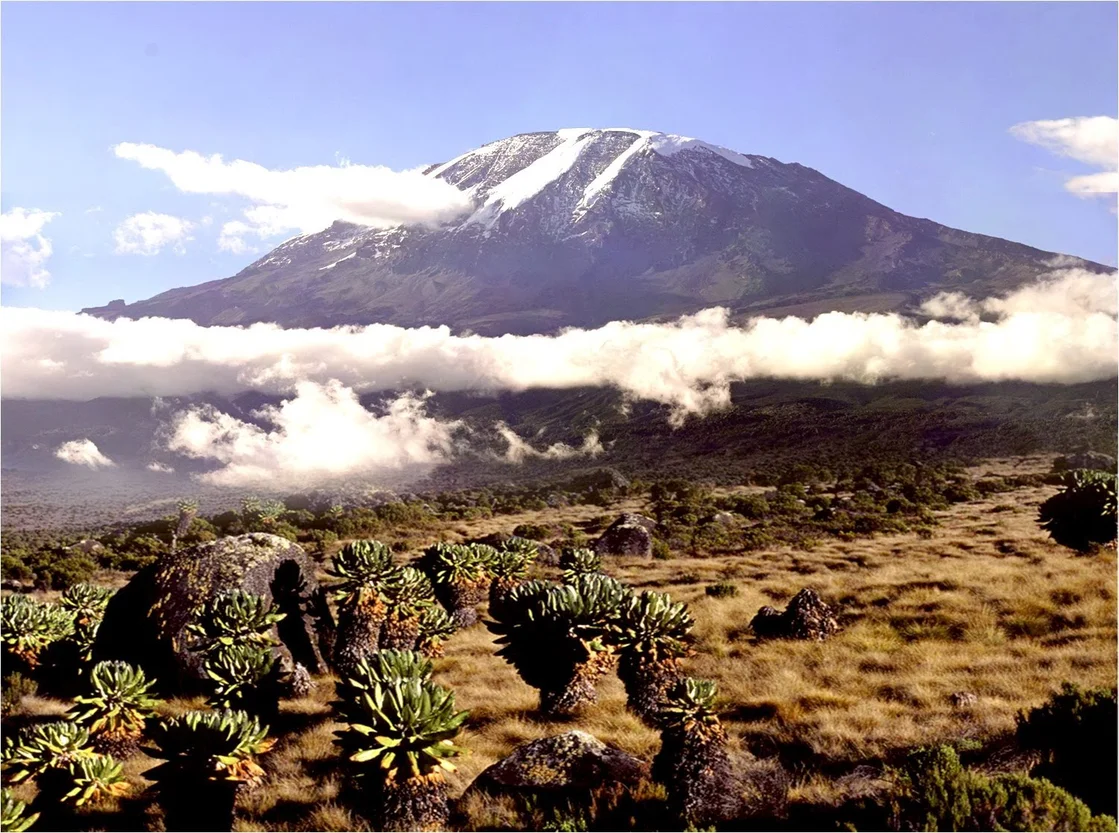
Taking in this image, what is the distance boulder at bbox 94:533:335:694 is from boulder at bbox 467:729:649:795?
24.3 feet

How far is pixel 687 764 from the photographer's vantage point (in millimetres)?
7781

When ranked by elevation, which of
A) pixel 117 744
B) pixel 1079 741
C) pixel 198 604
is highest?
pixel 198 604

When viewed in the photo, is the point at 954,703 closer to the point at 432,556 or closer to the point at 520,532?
the point at 432,556

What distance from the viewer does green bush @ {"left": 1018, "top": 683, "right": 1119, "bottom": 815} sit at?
694 cm

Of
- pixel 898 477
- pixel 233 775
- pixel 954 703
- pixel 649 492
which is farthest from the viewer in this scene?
pixel 649 492

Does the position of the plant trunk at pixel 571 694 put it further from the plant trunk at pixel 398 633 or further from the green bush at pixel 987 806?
the green bush at pixel 987 806

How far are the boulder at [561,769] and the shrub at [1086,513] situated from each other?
1907 cm

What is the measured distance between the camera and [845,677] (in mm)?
12078

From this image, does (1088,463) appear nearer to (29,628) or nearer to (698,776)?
(698,776)

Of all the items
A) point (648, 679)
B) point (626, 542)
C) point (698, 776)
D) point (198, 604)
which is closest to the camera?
point (698, 776)

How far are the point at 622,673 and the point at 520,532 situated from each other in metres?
27.8

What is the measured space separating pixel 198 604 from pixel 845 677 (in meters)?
13.4

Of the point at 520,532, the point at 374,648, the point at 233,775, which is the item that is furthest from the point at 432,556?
the point at 520,532

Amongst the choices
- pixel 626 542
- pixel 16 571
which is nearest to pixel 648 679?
pixel 626 542
